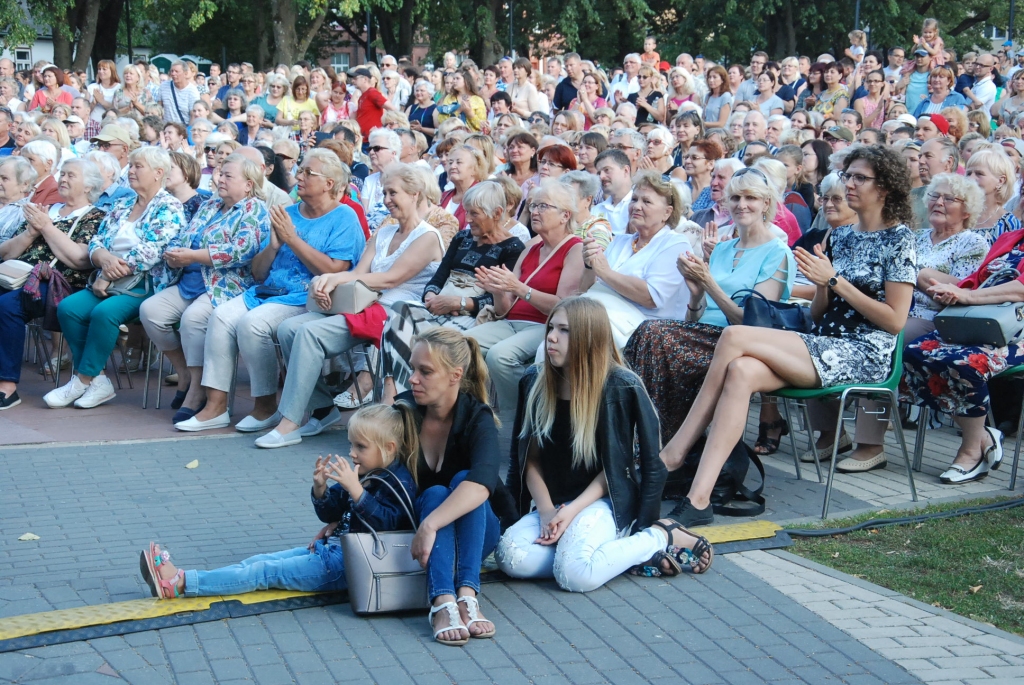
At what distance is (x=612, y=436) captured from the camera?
14.8 ft

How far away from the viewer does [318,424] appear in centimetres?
725

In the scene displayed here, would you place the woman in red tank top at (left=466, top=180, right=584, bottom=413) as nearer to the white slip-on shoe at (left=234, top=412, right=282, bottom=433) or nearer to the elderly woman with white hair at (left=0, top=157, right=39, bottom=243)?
the white slip-on shoe at (left=234, top=412, right=282, bottom=433)

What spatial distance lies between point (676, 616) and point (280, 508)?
7.19 feet

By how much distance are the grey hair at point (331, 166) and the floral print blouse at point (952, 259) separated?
3.58m

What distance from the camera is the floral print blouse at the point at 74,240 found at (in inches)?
334

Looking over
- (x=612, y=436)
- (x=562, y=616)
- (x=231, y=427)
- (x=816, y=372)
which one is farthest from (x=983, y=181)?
(x=231, y=427)

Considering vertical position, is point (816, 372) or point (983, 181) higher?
point (983, 181)

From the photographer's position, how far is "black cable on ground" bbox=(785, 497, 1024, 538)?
5.10 metres

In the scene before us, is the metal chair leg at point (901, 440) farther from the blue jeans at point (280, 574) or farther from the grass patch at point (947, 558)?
the blue jeans at point (280, 574)

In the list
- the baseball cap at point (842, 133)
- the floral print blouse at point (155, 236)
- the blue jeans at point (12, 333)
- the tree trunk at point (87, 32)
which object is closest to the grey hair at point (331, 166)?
the floral print blouse at point (155, 236)

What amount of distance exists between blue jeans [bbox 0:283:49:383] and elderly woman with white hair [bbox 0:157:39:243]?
71 centimetres

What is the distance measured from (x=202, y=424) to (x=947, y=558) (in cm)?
453

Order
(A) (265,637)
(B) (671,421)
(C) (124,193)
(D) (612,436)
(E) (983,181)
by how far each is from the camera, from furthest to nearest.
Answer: (C) (124,193)
(E) (983,181)
(B) (671,421)
(D) (612,436)
(A) (265,637)

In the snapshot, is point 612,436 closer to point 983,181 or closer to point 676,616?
point 676,616
